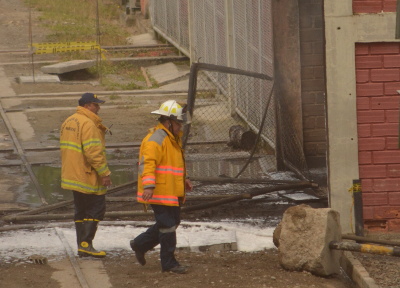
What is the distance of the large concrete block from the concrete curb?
134 mm

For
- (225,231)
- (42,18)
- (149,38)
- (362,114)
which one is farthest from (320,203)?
(42,18)

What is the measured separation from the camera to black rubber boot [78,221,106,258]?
9.51 m

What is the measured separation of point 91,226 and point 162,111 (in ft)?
5.09

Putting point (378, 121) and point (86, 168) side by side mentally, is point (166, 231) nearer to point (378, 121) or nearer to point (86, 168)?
point (86, 168)

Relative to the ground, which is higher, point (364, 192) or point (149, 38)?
point (149, 38)

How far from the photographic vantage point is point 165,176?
8617 millimetres

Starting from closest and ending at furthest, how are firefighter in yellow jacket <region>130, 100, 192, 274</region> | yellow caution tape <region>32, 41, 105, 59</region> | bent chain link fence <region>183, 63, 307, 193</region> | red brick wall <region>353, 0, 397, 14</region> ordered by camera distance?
firefighter in yellow jacket <region>130, 100, 192, 274</region> < red brick wall <region>353, 0, 397, 14</region> < bent chain link fence <region>183, 63, 307, 193</region> < yellow caution tape <region>32, 41, 105, 59</region>

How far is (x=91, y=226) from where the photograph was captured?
954 cm

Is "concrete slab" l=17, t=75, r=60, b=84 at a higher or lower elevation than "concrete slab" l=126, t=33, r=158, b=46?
lower

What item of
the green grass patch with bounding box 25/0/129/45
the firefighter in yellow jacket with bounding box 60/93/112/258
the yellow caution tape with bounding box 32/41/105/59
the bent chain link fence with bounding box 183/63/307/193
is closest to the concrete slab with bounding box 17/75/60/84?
the yellow caution tape with bounding box 32/41/105/59

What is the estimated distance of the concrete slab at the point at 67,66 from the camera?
23609 mm

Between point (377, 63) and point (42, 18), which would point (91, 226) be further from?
point (42, 18)

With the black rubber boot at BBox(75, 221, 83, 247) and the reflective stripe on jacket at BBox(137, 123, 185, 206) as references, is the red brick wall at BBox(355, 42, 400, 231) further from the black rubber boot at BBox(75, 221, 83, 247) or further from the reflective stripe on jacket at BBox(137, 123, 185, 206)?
the black rubber boot at BBox(75, 221, 83, 247)

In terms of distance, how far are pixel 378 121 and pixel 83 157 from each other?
2.86 m
